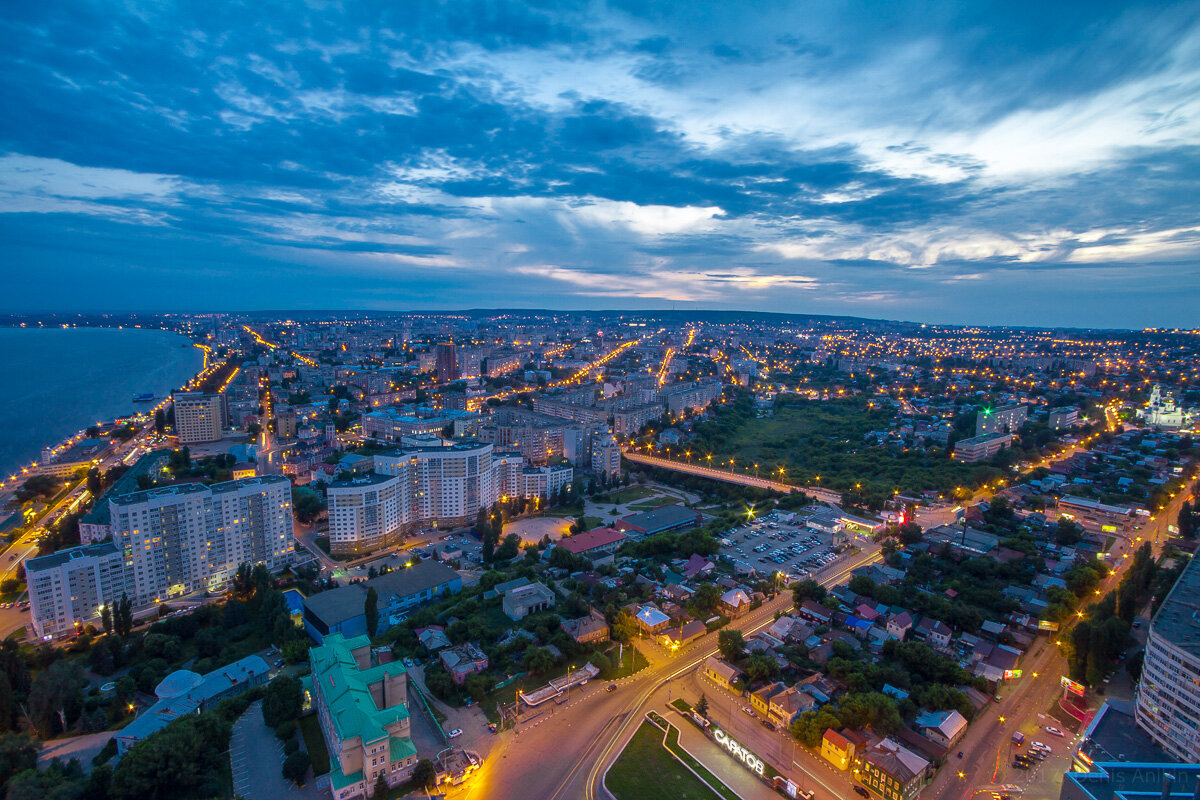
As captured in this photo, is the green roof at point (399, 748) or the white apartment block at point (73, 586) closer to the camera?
the green roof at point (399, 748)

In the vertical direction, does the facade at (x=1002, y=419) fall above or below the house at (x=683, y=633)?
above

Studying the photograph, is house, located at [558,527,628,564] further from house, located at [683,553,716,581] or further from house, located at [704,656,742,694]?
house, located at [704,656,742,694]

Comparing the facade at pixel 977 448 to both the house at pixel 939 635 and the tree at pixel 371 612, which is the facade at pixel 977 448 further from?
the tree at pixel 371 612

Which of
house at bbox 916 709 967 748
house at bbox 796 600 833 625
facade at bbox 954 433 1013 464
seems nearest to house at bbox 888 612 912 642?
house at bbox 796 600 833 625

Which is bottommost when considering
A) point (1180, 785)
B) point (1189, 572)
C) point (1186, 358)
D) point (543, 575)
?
point (543, 575)

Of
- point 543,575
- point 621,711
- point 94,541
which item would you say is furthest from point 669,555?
point 94,541

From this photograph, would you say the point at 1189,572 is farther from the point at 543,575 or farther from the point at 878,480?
the point at 543,575

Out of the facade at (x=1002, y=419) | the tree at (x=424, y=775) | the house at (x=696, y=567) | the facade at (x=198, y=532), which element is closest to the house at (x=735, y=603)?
the house at (x=696, y=567)
